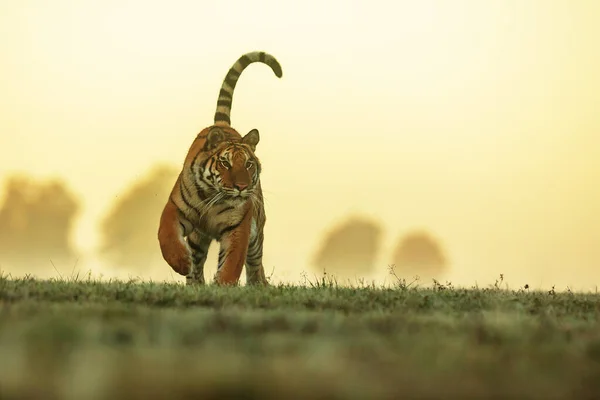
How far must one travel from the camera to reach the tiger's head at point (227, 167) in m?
9.47

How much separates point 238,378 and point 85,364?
1.85ft

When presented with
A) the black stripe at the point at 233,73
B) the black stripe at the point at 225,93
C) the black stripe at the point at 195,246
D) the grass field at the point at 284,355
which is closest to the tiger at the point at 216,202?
the black stripe at the point at 195,246

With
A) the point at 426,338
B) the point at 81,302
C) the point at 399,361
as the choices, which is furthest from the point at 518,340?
the point at 81,302

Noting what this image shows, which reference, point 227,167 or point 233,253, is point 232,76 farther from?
point 233,253

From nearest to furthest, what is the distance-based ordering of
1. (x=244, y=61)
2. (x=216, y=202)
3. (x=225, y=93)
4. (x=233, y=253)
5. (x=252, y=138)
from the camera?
1. (x=233, y=253)
2. (x=216, y=202)
3. (x=252, y=138)
4. (x=225, y=93)
5. (x=244, y=61)

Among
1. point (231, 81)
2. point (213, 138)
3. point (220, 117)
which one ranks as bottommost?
point (213, 138)

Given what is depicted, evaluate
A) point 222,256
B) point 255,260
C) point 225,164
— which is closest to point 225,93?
point 225,164

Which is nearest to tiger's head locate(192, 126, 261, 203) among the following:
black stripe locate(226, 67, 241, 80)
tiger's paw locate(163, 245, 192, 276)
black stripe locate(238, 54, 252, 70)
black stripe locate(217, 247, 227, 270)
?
black stripe locate(217, 247, 227, 270)

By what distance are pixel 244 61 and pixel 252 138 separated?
2067mm

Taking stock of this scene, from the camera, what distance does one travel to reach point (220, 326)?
379 cm

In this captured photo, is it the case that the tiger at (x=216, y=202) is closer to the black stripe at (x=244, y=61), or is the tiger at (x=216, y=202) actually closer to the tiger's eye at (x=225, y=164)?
the tiger's eye at (x=225, y=164)

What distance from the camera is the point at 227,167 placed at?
31.2 ft

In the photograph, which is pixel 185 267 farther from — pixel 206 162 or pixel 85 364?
pixel 85 364

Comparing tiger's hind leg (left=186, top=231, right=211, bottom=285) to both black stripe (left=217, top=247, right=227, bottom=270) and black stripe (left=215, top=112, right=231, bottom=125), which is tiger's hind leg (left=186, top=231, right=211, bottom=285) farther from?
black stripe (left=215, top=112, right=231, bottom=125)
